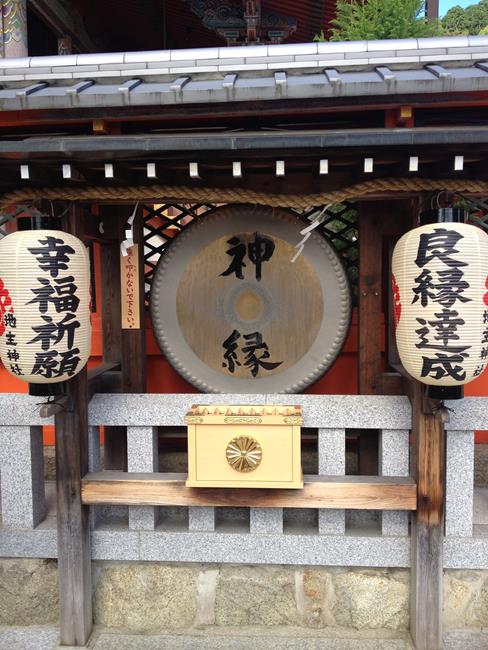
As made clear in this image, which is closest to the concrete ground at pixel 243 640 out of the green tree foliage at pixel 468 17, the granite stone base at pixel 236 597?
the granite stone base at pixel 236 597

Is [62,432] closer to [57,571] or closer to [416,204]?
[57,571]

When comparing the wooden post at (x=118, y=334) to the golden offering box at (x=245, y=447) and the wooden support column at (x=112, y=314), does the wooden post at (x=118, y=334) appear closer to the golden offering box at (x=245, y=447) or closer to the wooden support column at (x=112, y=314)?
the wooden support column at (x=112, y=314)

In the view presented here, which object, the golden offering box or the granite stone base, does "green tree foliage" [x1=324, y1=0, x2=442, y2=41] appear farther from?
the granite stone base

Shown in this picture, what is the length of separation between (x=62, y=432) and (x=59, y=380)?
573 millimetres

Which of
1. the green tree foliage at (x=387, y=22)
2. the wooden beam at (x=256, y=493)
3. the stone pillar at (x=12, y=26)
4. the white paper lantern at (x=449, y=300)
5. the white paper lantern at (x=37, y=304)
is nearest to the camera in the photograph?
the white paper lantern at (x=449, y=300)

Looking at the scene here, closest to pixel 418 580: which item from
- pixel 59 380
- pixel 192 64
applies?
pixel 59 380

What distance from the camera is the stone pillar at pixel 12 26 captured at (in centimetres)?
598

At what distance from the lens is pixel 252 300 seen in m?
3.65

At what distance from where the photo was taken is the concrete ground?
10.8 feet

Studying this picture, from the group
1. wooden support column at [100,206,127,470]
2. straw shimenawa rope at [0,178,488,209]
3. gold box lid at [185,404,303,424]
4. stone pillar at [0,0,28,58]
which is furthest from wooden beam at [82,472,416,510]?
stone pillar at [0,0,28,58]

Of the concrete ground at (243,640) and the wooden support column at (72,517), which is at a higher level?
the wooden support column at (72,517)

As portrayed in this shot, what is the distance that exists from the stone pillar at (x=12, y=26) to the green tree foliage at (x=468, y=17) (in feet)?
82.1

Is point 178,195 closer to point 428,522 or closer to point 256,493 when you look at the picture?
point 256,493

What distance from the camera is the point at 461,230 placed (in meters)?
2.66
